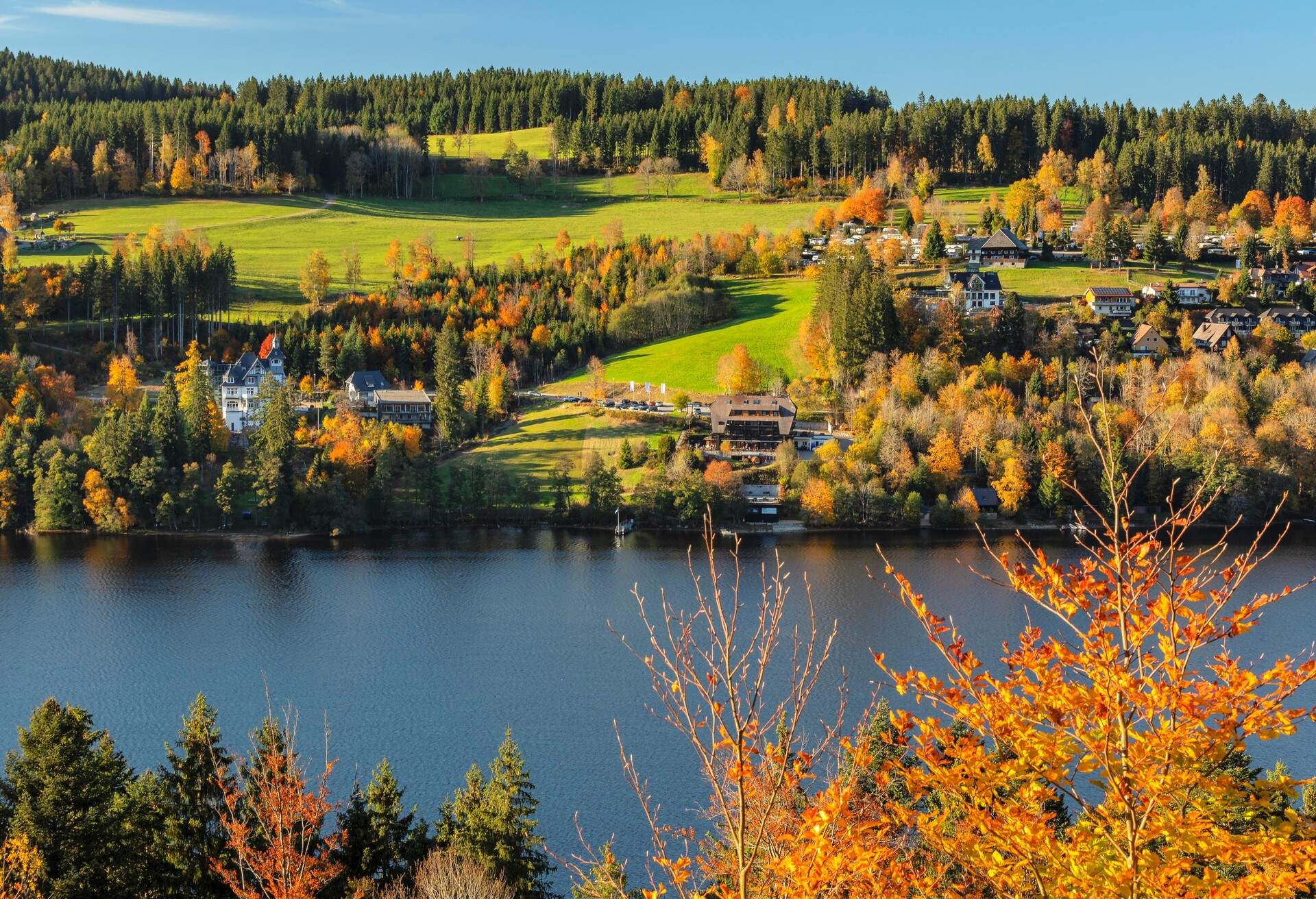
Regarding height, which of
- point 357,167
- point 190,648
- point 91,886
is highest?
point 357,167

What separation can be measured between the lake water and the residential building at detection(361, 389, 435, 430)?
10.3 metres

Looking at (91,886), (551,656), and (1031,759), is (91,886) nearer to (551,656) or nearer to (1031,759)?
(1031,759)

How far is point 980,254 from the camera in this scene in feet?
242

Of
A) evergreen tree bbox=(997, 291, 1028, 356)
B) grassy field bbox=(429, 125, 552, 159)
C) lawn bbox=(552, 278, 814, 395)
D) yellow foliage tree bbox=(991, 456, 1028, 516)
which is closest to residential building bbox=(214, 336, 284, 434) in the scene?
lawn bbox=(552, 278, 814, 395)

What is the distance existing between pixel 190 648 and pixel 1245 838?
107 ft

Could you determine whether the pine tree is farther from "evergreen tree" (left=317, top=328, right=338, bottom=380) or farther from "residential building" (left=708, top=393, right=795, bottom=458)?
"evergreen tree" (left=317, top=328, right=338, bottom=380)

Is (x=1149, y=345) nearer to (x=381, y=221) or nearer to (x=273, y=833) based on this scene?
(x=273, y=833)

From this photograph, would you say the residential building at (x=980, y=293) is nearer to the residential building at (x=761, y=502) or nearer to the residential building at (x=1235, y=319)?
the residential building at (x=1235, y=319)

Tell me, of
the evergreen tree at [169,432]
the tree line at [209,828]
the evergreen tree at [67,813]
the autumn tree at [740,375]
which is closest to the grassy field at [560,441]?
the autumn tree at [740,375]

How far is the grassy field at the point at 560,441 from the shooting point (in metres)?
53.6

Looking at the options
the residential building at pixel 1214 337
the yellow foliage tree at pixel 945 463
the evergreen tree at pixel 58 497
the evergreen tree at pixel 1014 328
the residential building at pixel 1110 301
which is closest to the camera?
the evergreen tree at pixel 58 497

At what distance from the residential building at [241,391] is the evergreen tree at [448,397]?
7.48m

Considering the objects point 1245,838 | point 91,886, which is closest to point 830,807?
point 1245,838

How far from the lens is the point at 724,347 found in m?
66.5
